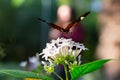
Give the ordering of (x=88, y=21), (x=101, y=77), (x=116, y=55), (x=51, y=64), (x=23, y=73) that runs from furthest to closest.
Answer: (x=88, y=21), (x=101, y=77), (x=116, y=55), (x=51, y=64), (x=23, y=73)

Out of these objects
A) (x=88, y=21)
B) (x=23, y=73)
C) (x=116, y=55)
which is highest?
(x=88, y=21)

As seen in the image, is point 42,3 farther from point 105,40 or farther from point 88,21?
point 105,40

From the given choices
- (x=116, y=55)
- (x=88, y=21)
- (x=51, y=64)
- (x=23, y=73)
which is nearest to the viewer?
(x=23, y=73)

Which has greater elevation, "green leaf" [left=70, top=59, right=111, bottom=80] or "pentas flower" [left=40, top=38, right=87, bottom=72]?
"pentas flower" [left=40, top=38, right=87, bottom=72]

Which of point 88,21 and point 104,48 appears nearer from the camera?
point 104,48

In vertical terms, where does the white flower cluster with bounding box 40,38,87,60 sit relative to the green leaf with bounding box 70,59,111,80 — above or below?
above

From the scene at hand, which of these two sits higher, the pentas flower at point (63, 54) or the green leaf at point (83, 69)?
the pentas flower at point (63, 54)

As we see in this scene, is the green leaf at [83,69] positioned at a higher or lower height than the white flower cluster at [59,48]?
lower

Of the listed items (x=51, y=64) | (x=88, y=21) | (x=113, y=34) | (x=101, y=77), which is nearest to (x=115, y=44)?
(x=113, y=34)

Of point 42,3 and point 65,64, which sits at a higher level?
point 42,3
